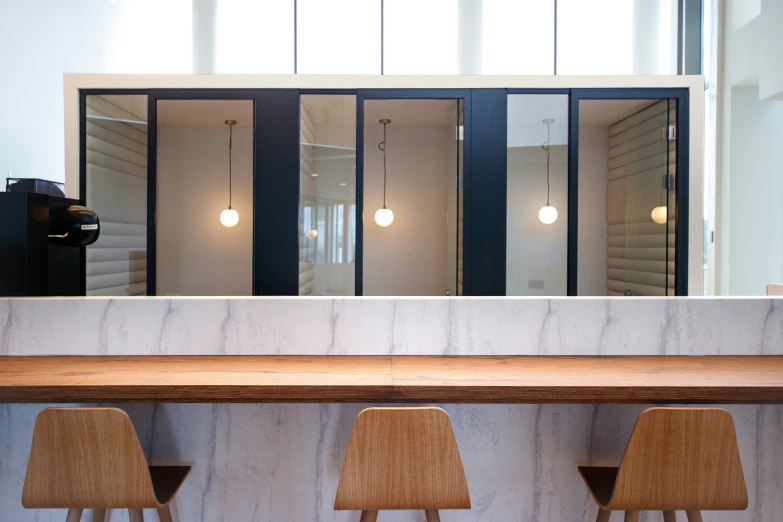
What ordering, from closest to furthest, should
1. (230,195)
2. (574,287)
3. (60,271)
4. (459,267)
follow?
(60,271) → (574,287) → (459,267) → (230,195)

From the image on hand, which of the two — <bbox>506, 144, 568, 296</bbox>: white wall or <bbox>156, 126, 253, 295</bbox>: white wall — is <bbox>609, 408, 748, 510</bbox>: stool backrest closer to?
<bbox>506, 144, 568, 296</bbox>: white wall

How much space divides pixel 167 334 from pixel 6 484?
0.79 meters

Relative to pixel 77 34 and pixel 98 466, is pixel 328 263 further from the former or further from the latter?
pixel 77 34

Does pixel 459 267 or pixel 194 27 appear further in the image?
pixel 194 27

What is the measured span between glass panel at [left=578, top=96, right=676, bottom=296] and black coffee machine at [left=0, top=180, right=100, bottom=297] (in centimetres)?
344

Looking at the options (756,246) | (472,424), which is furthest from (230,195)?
(756,246)

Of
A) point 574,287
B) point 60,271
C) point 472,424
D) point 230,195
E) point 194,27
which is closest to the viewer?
point 472,424

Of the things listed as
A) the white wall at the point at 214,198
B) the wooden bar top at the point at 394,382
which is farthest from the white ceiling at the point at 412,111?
the wooden bar top at the point at 394,382

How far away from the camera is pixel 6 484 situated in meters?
1.92

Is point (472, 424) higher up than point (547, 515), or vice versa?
point (472, 424)

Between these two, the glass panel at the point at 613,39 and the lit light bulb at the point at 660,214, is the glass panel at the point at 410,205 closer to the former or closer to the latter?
the glass panel at the point at 613,39

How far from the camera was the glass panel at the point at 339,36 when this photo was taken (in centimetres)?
457

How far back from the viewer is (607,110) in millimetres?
4383

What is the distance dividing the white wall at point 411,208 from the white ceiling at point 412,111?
1.07 ft
